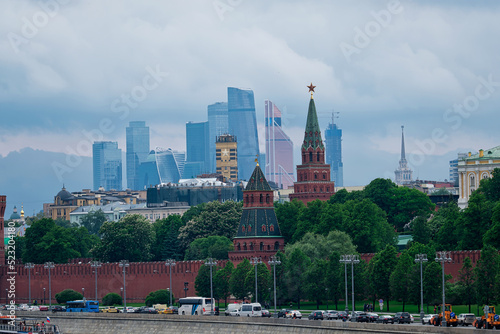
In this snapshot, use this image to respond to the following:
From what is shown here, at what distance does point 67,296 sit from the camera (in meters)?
166

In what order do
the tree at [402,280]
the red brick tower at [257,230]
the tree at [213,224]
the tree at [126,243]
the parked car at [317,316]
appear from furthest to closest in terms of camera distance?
the tree at [126,243], the tree at [213,224], the red brick tower at [257,230], the tree at [402,280], the parked car at [317,316]

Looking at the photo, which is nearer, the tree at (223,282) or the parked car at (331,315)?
the parked car at (331,315)

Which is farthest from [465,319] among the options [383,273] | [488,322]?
[383,273]

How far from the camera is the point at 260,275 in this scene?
14300 cm

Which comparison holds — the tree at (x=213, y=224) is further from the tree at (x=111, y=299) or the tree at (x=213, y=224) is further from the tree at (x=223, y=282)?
the tree at (x=223, y=282)

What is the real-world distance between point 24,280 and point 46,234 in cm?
1021

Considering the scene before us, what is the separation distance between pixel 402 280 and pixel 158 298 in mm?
34372

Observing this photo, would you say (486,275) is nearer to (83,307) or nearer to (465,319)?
(465,319)

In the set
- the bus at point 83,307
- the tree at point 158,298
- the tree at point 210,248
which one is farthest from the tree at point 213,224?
the bus at point 83,307

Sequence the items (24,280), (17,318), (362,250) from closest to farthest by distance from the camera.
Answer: (17,318) < (362,250) < (24,280)

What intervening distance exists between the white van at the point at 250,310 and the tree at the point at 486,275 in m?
19.0

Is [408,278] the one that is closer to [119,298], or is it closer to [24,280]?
[119,298]

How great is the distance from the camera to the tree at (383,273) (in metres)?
131

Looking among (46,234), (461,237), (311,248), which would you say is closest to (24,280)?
(46,234)
